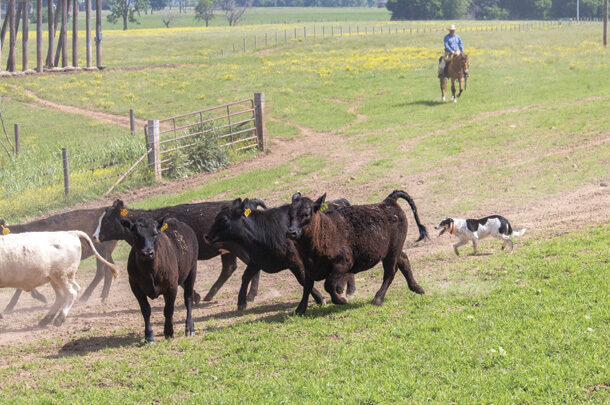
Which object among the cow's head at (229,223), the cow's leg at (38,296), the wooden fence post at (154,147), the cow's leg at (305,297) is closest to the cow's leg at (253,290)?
the cow's head at (229,223)

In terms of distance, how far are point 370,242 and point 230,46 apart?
221 ft

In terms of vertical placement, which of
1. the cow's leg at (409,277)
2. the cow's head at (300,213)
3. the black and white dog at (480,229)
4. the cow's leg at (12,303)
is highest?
the cow's head at (300,213)

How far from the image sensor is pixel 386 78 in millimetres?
39406

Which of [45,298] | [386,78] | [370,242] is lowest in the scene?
[45,298]

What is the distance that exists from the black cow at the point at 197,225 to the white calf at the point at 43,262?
2.76ft

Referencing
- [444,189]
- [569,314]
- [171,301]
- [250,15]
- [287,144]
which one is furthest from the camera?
[250,15]

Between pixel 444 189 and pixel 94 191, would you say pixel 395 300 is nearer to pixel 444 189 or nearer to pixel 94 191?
pixel 444 189

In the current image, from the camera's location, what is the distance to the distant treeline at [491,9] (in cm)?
12412

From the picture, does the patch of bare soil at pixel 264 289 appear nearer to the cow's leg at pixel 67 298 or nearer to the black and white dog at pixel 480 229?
the cow's leg at pixel 67 298

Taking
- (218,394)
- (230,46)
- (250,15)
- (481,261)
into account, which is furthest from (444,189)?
(250,15)

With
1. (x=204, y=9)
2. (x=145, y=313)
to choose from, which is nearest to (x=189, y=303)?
(x=145, y=313)

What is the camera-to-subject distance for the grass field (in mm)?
7629

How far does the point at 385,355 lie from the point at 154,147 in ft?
51.6

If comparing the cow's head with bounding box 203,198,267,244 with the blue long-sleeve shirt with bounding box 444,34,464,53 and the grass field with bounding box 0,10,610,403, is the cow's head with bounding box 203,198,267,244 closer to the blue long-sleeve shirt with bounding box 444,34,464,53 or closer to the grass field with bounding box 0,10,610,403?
the grass field with bounding box 0,10,610,403
